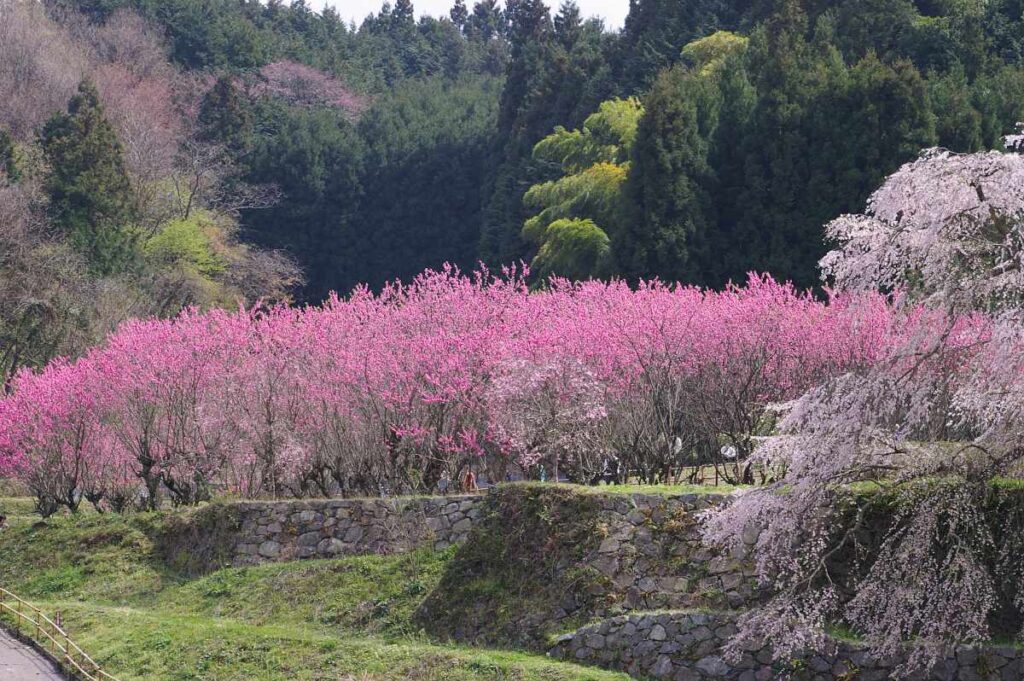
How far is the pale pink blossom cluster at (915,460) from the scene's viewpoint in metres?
14.2

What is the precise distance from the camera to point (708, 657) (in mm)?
15914

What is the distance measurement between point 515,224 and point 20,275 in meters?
16.9

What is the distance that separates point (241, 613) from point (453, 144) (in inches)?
1632

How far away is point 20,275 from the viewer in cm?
3962

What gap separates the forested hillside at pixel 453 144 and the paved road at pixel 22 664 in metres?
15.8

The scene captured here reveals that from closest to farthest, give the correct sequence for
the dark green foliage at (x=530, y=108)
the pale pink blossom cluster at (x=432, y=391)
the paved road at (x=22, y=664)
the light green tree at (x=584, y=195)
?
the paved road at (x=22, y=664)
the pale pink blossom cluster at (x=432, y=391)
the light green tree at (x=584, y=195)
the dark green foliage at (x=530, y=108)

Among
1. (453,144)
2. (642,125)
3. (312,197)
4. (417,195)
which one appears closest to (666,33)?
(453,144)

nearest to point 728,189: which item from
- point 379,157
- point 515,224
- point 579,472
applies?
point 515,224

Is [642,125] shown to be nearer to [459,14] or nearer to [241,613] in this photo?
[241,613]

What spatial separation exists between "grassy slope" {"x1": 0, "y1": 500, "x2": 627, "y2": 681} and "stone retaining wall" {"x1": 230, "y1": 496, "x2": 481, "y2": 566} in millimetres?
364

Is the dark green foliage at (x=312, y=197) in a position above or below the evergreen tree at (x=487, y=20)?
below

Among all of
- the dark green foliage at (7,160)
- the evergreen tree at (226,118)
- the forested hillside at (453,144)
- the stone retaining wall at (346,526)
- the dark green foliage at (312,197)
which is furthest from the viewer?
the evergreen tree at (226,118)

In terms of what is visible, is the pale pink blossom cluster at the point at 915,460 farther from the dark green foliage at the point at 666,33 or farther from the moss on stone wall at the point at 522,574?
the dark green foliage at the point at 666,33

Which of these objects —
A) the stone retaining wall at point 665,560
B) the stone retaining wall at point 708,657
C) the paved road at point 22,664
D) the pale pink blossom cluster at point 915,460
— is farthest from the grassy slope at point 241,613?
the pale pink blossom cluster at point 915,460
